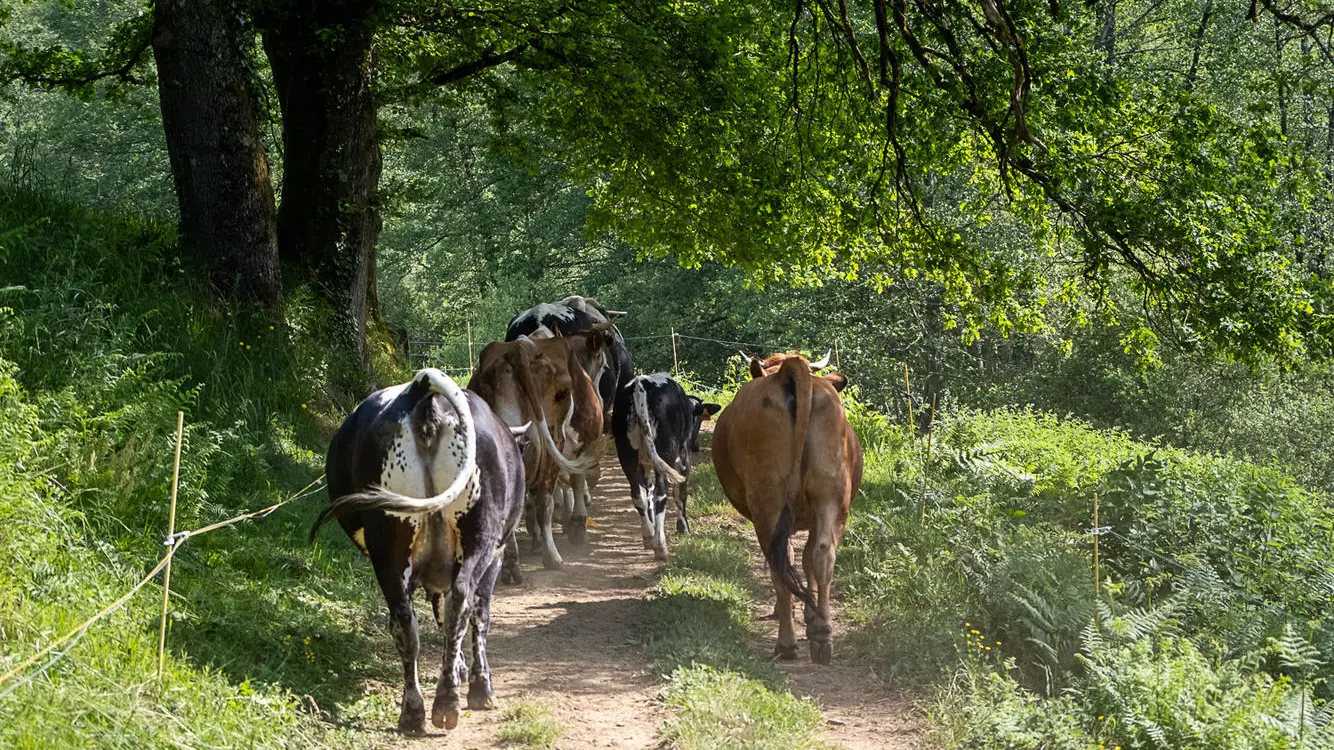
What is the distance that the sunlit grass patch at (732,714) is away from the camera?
6.78 m

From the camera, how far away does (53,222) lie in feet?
37.4

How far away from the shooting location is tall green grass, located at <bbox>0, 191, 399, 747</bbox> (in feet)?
19.9

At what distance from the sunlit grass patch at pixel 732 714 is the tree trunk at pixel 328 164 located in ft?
22.8

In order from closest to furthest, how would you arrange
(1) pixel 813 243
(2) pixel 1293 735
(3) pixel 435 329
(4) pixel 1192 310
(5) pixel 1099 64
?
(2) pixel 1293 735 < (4) pixel 1192 310 < (5) pixel 1099 64 < (1) pixel 813 243 < (3) pixel 435 329

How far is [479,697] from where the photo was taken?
24.2ft

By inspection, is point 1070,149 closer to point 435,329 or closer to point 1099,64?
point 1099,64

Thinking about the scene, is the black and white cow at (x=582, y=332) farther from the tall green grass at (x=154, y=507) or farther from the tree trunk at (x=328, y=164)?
the tall green grass at (x=154, y=507)

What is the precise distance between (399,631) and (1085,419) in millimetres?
21937

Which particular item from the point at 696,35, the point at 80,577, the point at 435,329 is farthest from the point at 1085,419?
the point at 435,329

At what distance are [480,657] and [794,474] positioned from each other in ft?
8.88

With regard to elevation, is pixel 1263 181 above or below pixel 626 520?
above

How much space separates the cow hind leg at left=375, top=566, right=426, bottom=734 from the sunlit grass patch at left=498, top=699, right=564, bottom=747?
0.47 metres

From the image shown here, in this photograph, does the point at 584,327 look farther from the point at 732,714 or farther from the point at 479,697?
the point at 732,714

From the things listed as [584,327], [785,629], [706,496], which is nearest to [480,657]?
[785,629]
